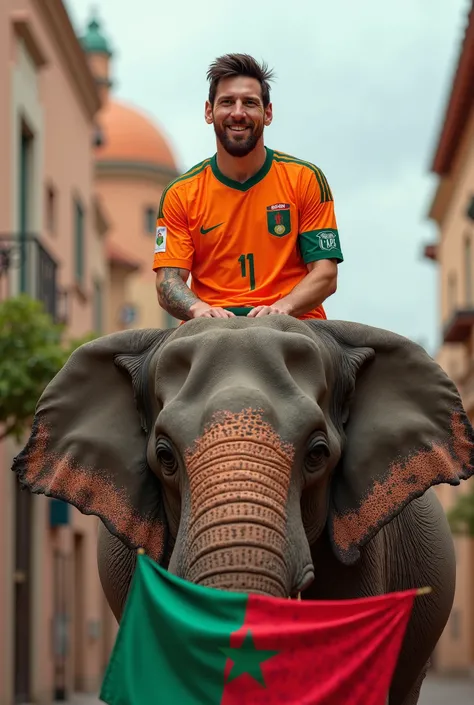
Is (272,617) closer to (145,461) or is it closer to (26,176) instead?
(145,461)

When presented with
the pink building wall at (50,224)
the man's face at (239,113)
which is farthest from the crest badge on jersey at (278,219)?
the pink building wall at (50,224)

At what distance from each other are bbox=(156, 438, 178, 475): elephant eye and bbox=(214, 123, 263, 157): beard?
4.60ft

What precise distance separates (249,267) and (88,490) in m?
1.15

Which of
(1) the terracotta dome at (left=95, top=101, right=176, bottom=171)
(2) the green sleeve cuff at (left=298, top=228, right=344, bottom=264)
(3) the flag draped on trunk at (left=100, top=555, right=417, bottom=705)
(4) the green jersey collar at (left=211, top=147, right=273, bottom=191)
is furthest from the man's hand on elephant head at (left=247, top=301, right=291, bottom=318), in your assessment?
(1) the terracotta dome at (left=95, top=101, right=176, bottom=171)

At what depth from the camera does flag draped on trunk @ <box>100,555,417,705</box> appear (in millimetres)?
5590

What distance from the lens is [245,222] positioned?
23.4 ft

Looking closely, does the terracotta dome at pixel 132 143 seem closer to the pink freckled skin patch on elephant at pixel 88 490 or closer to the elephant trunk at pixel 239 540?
the pink freckled skin patch on elephant at pixel 88 490

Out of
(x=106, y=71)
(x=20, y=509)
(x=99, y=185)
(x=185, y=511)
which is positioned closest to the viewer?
(x=185, y=511)

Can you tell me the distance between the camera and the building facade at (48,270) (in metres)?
22.8

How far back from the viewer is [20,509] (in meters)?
24.2

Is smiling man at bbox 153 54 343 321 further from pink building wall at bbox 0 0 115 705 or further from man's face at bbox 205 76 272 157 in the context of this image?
pink building wall at bbox 0 0 115 705

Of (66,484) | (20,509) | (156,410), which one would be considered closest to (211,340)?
(156,410)

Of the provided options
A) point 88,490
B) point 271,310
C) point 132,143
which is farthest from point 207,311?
point 132,143

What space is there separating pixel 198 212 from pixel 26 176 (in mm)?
18762
